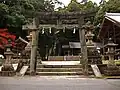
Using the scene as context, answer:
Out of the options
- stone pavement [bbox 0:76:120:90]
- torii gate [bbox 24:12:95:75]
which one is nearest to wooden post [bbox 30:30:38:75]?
torii gate [bbox 24:12:95:75]

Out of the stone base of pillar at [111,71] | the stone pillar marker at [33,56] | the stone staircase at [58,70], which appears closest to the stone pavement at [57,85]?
the stone base of pillar at [111,71]

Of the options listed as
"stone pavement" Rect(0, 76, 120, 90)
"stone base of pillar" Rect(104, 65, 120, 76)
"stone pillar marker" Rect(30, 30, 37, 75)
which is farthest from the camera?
"stone pillar marker" Rect(30, 30, 37, 75)

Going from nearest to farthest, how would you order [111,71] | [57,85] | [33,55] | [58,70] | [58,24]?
[57,85], [111,71], [33,55], [58,24], [58,70]

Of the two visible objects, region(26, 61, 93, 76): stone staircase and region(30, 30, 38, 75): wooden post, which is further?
region(26, 61, 93, 76): stone staircase

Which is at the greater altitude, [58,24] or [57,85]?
[58,24]

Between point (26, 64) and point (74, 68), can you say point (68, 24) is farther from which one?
point (26, 64)

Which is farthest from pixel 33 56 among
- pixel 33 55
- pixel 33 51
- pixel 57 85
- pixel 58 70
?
pixel 57 85

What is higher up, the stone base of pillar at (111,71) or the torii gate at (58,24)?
the torii gate at (58,24)

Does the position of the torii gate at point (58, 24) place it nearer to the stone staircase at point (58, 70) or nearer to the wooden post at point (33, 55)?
the wooden post at point (33, 55)

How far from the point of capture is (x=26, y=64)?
15633 mm

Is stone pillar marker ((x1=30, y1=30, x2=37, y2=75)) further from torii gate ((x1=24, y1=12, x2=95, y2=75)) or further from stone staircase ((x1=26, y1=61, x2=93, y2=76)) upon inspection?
stone staircase ((x1=26, y1=61, x2=93, y2=76))

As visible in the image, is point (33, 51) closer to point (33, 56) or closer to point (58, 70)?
point (33, 56)

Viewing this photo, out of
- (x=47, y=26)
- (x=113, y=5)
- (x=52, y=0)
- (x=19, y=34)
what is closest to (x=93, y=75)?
(x=47, y=26)

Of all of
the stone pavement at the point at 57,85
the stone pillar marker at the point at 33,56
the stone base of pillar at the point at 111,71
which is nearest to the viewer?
the stone pavement at the point at 57,85
